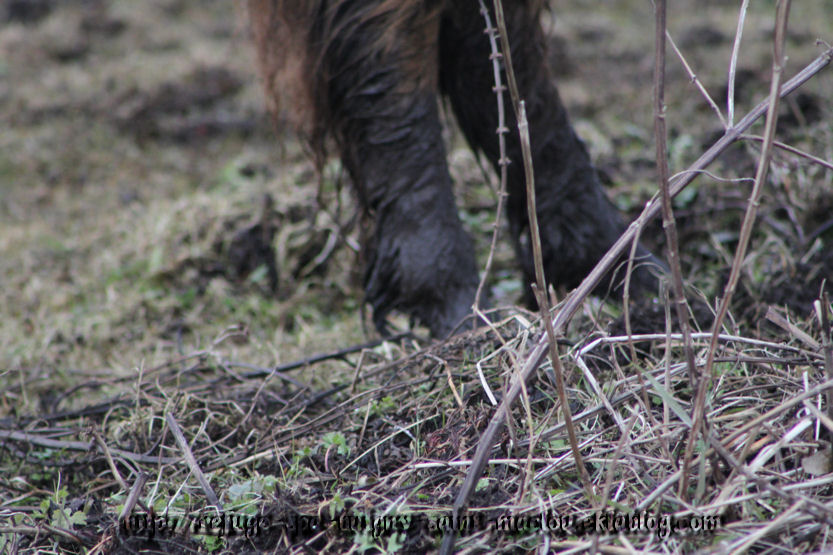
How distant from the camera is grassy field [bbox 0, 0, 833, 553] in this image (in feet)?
4.04

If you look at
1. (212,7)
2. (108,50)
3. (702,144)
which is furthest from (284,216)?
(212,7)

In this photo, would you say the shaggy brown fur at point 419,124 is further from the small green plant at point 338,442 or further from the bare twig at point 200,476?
the bare twig at point 200,476

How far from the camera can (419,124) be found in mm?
1898

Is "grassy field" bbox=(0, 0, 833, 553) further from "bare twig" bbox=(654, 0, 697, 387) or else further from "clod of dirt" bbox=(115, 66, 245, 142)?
"bare twig" bbox=(654, 0, 697, 387)

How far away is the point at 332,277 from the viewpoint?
108 inches

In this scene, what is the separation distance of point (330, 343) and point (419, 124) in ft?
2.25

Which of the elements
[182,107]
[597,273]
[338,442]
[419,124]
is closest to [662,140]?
[597,273]

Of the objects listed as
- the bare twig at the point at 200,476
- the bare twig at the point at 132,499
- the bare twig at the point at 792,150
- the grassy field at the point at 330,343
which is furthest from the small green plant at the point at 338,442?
the bare twig at the point at 792,150

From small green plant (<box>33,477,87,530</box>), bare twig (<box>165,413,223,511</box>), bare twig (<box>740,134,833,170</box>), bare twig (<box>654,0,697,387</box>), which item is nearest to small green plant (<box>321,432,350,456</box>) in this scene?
bare twig (<box>165,413,223,511</box>)

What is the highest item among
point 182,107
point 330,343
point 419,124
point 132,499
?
point 419,124

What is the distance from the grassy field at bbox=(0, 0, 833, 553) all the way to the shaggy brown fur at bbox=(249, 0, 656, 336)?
159mm

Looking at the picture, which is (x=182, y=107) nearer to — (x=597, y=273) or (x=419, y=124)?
(x=419, y=124)

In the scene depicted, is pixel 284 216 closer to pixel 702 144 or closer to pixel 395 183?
pixel 395 183

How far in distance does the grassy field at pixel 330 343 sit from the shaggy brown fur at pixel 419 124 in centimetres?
16
